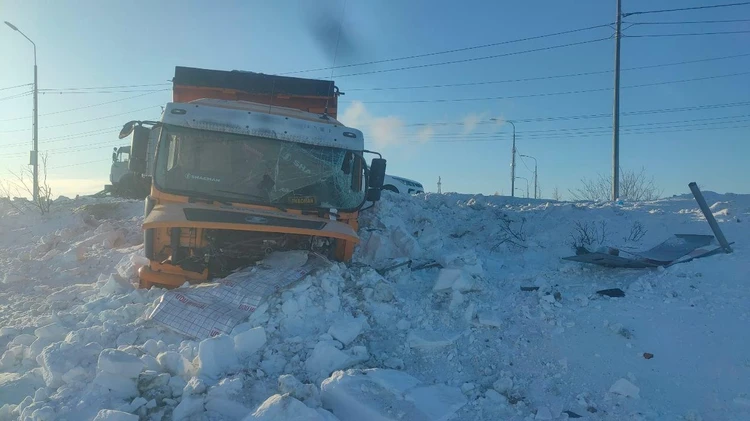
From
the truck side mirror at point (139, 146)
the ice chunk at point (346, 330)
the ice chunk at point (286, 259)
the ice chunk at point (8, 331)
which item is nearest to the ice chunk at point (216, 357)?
the ice chunk at point (346, 330)

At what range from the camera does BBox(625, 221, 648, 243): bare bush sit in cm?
821

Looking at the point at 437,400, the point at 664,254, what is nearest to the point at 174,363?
the point at 437,400

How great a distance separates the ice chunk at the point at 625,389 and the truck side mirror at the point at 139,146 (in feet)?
18.9

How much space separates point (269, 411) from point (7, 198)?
1725cm

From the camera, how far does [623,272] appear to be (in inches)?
256

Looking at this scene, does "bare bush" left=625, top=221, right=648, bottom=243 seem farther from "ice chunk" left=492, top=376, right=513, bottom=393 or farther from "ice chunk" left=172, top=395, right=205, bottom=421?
"ice chunk" left=172, top=395, right=205, bottom=421

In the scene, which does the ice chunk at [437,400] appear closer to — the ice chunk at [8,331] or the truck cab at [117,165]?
the ice chunk at [8,331]

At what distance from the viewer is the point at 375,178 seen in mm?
7234

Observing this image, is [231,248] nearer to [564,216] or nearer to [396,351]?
[396,351]

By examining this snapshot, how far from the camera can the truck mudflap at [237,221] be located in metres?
5.59

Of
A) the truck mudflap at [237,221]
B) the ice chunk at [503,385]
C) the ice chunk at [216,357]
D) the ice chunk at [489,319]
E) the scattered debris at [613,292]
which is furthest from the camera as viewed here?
the scattered debris at [613,292]

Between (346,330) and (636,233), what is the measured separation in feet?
18.4

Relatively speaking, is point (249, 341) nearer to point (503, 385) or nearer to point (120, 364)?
point (120, 364)

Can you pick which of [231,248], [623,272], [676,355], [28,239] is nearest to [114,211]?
[28,239]
